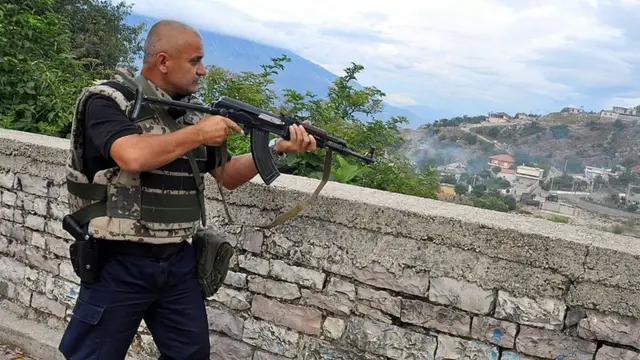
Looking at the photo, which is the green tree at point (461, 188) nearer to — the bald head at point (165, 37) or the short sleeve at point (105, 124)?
the bald head at point (165, 37)

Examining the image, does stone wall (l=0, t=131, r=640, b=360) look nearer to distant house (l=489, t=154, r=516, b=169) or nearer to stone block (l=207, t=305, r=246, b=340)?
stone block (l=207, t=305, r=246, b=340)

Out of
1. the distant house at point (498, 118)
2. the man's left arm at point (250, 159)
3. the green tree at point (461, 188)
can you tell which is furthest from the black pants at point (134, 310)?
the distant house at point (498, 118)

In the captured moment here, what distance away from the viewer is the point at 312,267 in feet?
9.13

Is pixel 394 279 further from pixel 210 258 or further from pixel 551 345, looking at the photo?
pixel 210 258

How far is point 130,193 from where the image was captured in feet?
7.11

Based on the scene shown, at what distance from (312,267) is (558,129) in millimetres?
9008

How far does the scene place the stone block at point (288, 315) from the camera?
280cm

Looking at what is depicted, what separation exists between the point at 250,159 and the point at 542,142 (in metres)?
8.33

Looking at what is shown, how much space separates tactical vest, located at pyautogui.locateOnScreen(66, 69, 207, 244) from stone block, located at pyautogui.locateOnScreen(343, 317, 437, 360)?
1.06 meters

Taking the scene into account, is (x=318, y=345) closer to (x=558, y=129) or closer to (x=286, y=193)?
(x=286, y=193)

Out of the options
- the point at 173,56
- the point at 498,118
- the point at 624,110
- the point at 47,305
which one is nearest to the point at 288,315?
the point at 173,56

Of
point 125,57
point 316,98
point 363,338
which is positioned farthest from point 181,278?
point 125,57

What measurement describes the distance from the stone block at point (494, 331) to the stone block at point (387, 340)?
21 centimetres

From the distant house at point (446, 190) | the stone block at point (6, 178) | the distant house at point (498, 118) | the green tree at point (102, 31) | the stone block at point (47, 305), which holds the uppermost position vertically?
the green tree at point (102, 31)
